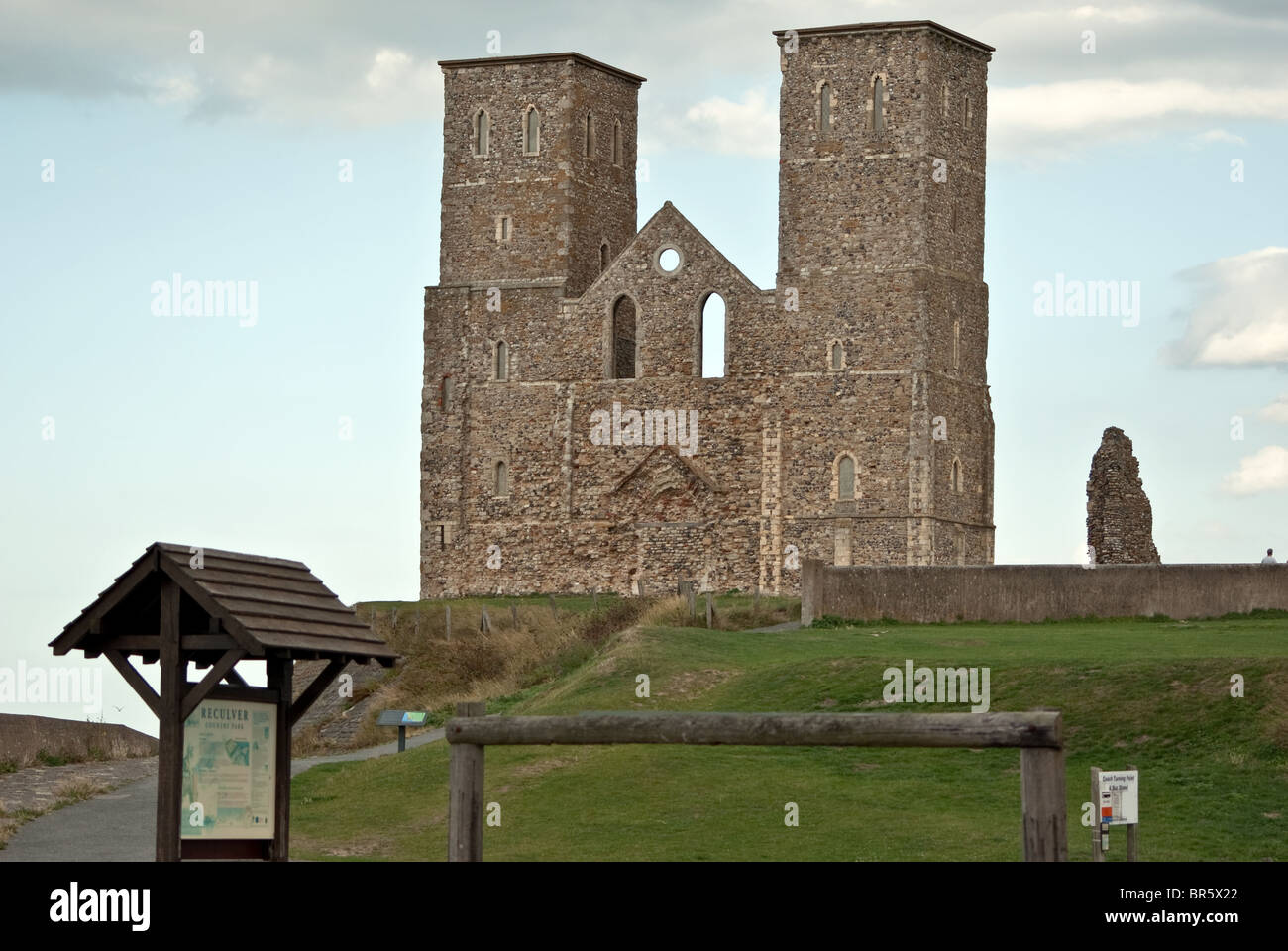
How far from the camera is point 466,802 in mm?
13648

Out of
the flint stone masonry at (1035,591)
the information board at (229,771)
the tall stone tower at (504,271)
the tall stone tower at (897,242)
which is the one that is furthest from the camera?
the tall stone tower at (504,271)

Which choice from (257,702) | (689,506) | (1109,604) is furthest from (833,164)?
(257,702)

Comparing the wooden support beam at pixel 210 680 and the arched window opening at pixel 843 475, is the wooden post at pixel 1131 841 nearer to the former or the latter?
the wooden support beam at pixel 210 680

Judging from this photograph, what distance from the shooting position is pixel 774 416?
5781 centimetres

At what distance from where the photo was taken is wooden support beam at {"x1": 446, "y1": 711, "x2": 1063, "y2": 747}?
12195 millimetres

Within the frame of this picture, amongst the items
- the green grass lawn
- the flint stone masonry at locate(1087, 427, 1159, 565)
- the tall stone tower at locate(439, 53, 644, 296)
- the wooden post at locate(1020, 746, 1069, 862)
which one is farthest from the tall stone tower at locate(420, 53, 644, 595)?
the wooden post at locate(1020, 746, 1069, 862)

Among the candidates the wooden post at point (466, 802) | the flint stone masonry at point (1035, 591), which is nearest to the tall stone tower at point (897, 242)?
the flint stone masonry at point (1035, 591)

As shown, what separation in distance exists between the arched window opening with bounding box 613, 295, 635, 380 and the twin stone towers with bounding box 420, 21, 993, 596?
7 centimetres

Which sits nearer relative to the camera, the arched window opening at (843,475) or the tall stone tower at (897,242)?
the tall stone tower at (897,242)

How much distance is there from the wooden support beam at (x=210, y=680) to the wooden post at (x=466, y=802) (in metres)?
1.64

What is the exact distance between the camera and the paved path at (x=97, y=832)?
21.5 metres

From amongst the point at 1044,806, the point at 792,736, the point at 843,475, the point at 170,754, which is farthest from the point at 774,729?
the point at 843,475
